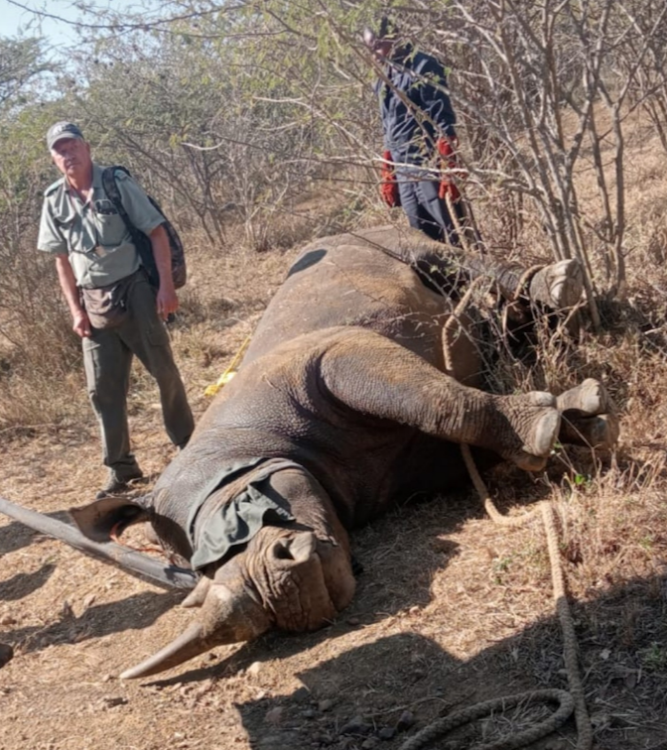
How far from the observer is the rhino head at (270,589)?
3979 mm

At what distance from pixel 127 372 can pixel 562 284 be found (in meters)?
2.80

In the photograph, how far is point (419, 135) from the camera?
5.99 m

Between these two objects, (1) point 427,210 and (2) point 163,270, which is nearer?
(2) point 163,270

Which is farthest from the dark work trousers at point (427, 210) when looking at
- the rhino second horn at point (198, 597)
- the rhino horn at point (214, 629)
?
the rhino horn at point (214, 629)

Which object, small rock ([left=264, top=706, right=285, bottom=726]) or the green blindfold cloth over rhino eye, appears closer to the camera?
small rock ([left=264, top=706, right=285, bottom=726])

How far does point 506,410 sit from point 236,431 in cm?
131

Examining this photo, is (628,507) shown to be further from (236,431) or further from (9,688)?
(9,688)

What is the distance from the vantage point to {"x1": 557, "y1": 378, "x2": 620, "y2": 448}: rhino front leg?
465 cm

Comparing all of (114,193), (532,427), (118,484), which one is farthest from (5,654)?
(114,193)

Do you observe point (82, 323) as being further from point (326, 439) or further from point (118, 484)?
point (326, 439)

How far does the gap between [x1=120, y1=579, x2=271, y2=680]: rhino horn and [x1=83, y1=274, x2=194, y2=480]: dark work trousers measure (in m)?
2.64

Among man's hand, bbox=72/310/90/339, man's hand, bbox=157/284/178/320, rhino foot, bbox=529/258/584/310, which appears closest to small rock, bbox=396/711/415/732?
rhino foot, bbox=529/258/584/310

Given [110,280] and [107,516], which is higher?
[110,280]

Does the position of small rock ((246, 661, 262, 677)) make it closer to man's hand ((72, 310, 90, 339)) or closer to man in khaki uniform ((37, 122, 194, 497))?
man in khaki uniform ((37, 122, 194, 497))
